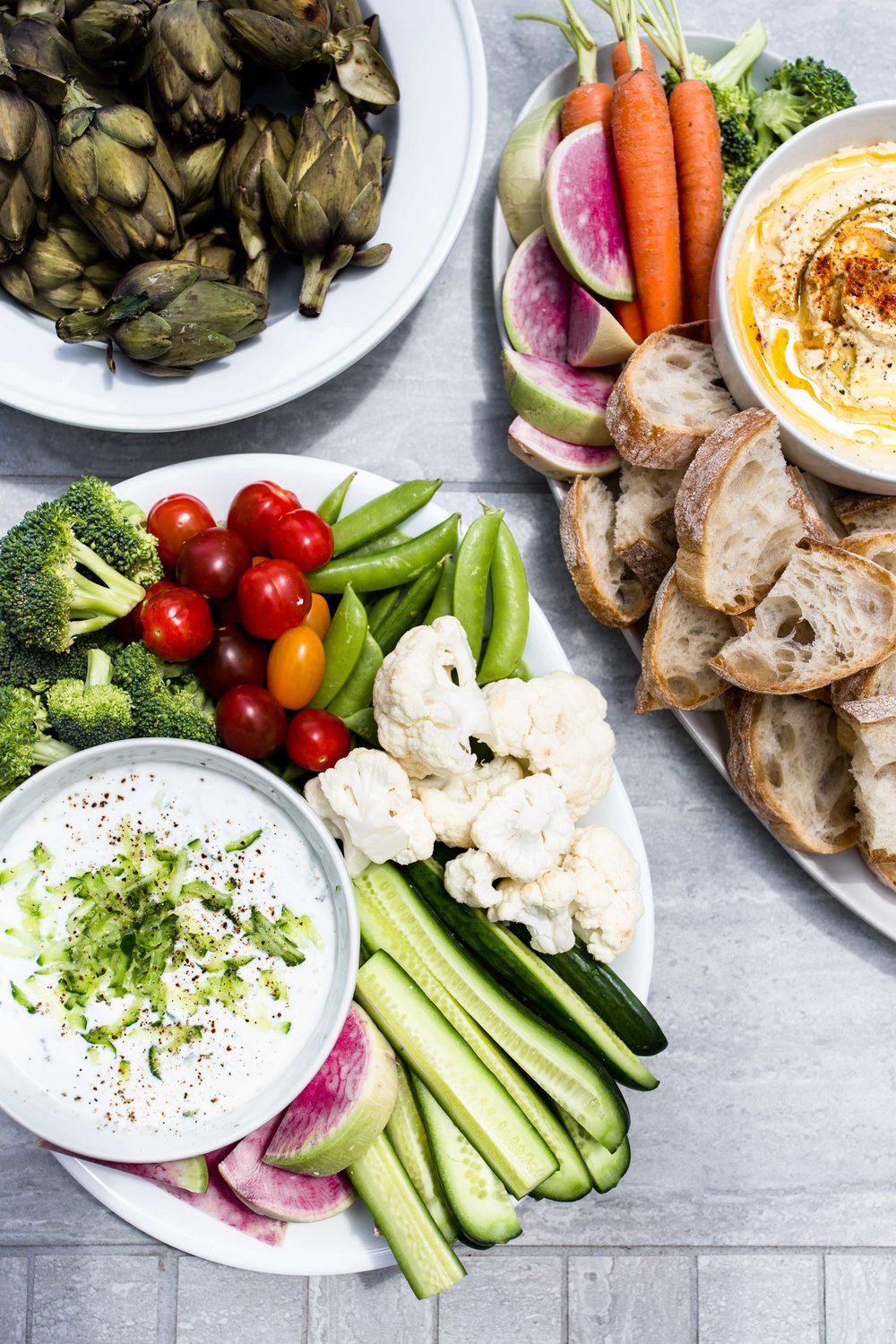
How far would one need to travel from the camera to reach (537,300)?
164cm

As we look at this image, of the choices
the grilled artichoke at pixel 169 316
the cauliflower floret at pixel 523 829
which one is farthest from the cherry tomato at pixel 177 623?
the cauliflower floret at pixel 523 829

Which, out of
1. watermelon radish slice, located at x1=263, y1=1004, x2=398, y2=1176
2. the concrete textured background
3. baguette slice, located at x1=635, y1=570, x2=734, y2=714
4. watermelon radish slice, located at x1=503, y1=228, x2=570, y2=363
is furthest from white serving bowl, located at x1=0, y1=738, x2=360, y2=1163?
watermelon radish slice, located at x1=503, y1=228, x2=570, y2=363

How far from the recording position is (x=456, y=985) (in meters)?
1.56

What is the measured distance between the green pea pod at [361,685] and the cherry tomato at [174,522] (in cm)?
31

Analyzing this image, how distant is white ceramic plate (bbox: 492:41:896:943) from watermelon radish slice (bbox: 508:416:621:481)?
0.05 meters

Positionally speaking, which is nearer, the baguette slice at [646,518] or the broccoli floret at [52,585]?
the broccoli floret at [52,585]

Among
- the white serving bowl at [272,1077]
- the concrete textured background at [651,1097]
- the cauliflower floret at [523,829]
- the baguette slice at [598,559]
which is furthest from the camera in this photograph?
the concrete textured background at [651,1097]

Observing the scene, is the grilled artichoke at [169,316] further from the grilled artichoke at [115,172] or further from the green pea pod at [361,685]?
the green pea pod at [361,685]

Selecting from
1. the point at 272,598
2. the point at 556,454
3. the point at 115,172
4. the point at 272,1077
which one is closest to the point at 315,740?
the point at 272,598

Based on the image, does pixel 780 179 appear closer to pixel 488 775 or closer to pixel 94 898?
pixel 488 775

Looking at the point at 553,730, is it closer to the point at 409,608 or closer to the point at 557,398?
the point at 409,608

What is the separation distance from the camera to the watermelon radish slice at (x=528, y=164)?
1598mm

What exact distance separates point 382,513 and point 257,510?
0.19m

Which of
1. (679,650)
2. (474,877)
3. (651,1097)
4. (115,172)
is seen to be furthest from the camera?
(651,1097)
